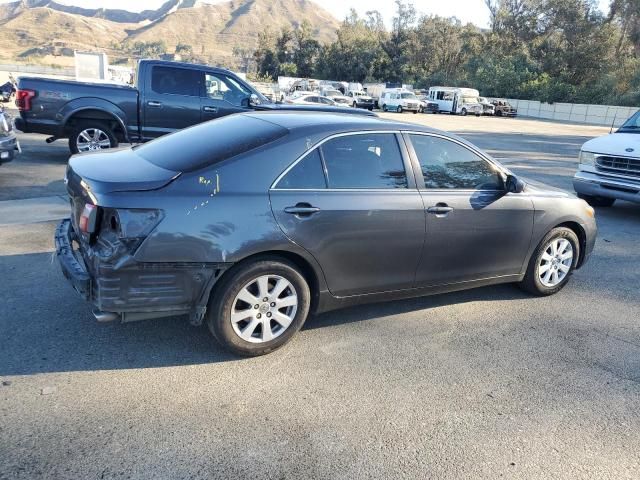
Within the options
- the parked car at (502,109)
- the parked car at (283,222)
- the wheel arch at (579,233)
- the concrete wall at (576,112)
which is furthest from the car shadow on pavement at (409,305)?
the concrete wall at (576,112)

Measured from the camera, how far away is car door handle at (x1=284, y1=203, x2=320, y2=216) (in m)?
3.64

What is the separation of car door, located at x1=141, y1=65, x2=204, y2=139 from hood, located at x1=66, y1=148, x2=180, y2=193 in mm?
5874

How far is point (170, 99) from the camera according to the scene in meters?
9.87

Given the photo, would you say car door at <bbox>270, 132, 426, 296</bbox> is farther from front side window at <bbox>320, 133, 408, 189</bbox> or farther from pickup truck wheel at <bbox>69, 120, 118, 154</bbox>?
pickup truck wheel at <bbox>69, 120, 118, 154</bbox>

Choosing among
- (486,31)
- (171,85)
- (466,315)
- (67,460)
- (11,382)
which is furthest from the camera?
(486,31)

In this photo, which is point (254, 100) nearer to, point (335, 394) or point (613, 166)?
point (613, 166)

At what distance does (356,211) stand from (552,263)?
2349 millimetres

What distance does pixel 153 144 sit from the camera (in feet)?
14.3

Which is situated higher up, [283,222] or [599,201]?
[283,222]

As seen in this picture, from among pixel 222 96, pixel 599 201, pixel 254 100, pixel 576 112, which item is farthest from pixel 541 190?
pixel 576 112

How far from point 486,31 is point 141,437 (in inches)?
3291

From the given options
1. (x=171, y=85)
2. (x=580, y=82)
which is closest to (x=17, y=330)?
(x=171, y=85)

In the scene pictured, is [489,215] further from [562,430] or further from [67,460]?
[67,460]

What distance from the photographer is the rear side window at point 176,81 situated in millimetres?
9844
